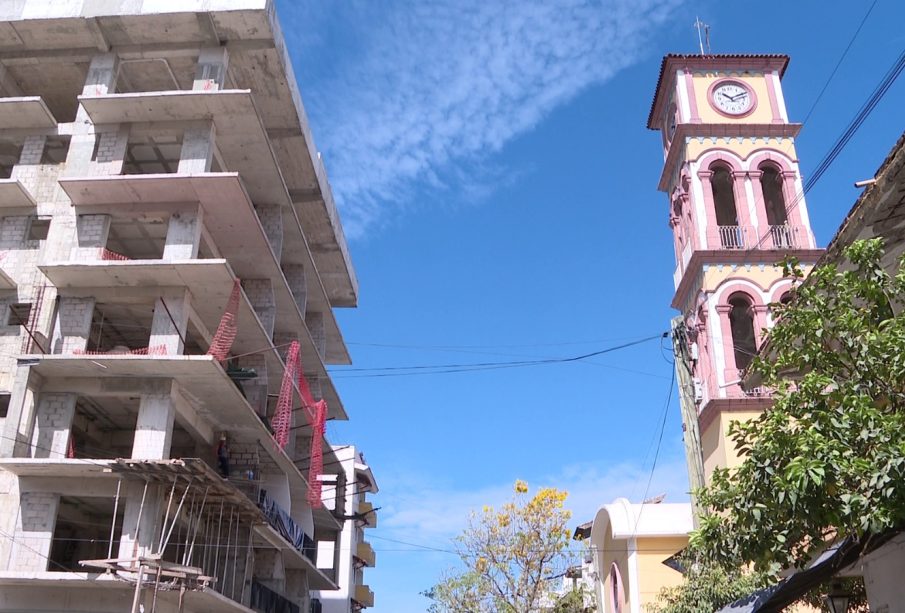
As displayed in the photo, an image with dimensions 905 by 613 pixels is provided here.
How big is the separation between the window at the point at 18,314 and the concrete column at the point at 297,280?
10844mm

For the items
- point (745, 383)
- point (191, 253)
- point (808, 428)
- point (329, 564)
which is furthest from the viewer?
point (329, 564)

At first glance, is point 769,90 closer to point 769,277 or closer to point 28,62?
point 769,277

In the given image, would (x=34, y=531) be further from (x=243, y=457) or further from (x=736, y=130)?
(x=736, y=130)

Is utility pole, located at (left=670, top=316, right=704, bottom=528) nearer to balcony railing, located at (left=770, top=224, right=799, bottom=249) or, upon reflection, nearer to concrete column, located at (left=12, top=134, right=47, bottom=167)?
balcony railing, located at (left=770, top=224, right=799, bottom=249)

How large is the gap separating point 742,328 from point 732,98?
337 inches

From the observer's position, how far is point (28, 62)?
87.4 feet

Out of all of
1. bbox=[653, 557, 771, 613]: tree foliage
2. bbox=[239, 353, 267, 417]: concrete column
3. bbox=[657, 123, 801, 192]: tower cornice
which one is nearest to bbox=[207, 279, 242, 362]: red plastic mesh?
bbox=[239, 353, 267, 417]: concrete column

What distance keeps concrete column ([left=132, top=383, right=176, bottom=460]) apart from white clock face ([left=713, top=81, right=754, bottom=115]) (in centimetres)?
2114

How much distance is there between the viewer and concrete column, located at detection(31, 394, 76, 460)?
71.4 ft

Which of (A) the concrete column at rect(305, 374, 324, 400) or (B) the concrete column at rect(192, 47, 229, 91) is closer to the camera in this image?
(B) the concrete column at rect(192, 47, 229, 91)

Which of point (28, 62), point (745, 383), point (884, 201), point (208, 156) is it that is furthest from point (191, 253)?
point (884, 201)

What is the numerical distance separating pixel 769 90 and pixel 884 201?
20302mm

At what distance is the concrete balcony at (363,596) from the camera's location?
5922 cm

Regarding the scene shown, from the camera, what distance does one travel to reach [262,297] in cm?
2891
